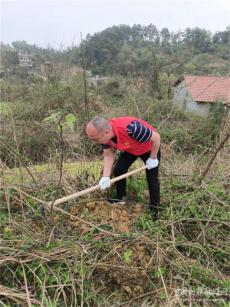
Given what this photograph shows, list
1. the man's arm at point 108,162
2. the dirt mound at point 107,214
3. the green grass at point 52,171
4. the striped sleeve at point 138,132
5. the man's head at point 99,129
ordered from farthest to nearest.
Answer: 1. the green grass at point 52,171
2. the man's arm at point 108,162
3. the dirt mound at point 107,214
4. the striped sleeve at point 138,132
5. the man's head at point 99,129

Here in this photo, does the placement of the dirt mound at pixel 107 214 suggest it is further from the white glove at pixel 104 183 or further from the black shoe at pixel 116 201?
the white glove at pixel 104 183

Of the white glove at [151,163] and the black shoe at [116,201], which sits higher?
the white glove at [151,163]

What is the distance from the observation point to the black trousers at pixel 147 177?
3.59 metres

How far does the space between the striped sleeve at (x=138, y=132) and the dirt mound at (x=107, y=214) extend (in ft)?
2.87

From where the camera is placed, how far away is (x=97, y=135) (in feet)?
10.0

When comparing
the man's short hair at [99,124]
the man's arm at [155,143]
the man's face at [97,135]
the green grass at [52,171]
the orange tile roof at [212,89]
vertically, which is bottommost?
the orange tile roof at [212,89]

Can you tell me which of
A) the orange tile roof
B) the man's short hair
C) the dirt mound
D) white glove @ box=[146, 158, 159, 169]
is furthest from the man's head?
the orange tile roof

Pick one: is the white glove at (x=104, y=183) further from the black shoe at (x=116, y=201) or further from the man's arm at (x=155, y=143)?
the man's arm at (x=155, y=143)

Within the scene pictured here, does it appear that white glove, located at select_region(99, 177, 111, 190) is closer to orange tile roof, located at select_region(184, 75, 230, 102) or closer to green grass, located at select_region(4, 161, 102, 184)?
green grass, located at select_region(4, 161, 102, 184)

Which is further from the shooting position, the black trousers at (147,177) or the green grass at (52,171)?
the green grass at (52,171)

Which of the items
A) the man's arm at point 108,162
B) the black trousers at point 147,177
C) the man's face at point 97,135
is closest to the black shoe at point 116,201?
the black trousers at point 147,177

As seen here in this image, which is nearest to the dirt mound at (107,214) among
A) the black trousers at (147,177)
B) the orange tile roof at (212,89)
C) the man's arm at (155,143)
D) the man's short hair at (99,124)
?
the black trousers at (147,177)

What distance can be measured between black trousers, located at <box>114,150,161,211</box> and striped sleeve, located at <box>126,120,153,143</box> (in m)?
0.37

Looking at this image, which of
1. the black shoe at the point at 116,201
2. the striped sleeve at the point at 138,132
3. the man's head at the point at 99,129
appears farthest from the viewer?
the black shoe at the point at 116,201
